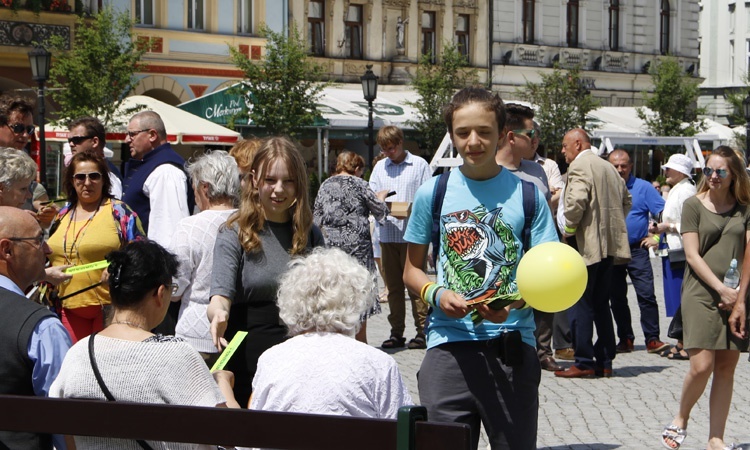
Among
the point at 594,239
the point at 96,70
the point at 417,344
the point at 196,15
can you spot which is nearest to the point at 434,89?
the point at 196,15

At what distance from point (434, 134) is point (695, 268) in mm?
27446

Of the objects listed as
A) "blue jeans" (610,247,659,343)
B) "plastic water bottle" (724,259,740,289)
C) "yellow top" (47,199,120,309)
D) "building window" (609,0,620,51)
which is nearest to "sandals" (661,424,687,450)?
"plastic water bottle" (724,259,740,289)

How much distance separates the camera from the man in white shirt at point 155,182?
23.7 feet

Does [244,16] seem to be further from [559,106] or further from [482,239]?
[482,239]

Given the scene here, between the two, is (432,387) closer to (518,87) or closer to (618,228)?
(618,228)

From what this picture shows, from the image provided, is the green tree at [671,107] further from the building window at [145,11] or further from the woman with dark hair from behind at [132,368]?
the woman with dark hair from behind at [132,368]

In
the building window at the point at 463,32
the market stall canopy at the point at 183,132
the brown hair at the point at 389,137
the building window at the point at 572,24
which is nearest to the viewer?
the brown hair at the point at 389,137

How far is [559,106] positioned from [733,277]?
30.8 m

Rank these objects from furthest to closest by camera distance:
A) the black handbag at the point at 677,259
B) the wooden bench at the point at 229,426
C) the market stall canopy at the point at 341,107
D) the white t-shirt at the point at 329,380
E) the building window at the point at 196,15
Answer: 1. the building window at the point at 196,15
2. the market stall canopy at the point at 341,107
3. the black handbag at the point at 677,259
4. the white t-shirt at the point at 329,380
5. the wooden bench at the point at 229,426

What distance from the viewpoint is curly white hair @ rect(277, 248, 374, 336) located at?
384cm

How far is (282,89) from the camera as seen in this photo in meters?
30.1

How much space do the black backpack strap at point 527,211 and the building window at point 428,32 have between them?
3517 centimetres

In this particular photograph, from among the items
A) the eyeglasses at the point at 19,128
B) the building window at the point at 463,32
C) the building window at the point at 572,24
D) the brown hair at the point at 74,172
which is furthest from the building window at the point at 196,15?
the brown hair at the point at 74,172

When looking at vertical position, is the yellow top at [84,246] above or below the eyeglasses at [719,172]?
below
